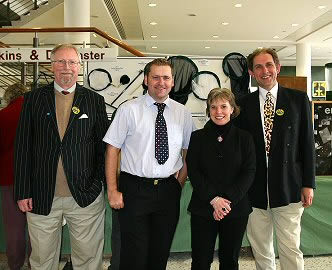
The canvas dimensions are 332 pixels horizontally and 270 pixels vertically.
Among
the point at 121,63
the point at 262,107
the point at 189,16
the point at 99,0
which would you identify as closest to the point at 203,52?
the point at 189,16

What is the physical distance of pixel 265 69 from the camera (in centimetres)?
271

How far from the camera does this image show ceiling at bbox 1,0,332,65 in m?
10.4

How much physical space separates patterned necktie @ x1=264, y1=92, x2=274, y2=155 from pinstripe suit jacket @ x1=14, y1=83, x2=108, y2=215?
1.13 m

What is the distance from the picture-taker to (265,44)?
15891mm

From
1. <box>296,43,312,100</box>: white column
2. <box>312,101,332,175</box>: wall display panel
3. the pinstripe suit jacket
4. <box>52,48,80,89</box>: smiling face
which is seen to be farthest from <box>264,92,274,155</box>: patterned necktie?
<box>296,43,312,100</box>: white column

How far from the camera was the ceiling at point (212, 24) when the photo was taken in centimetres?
1041

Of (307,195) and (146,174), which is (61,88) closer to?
(146,174)

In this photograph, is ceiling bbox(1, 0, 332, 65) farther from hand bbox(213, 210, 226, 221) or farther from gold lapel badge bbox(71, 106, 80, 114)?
hand bbox(213, 210, 226, 221)

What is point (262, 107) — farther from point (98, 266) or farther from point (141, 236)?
point (98, 266)

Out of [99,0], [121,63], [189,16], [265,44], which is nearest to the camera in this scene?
[121,63]

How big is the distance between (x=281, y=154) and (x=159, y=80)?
3.00 feet

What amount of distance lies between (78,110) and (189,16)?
9.76m

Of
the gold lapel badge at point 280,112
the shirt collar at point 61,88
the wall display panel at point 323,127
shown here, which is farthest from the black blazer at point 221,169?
the wall display panel at point 323,127

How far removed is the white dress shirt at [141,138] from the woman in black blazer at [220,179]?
13cm
